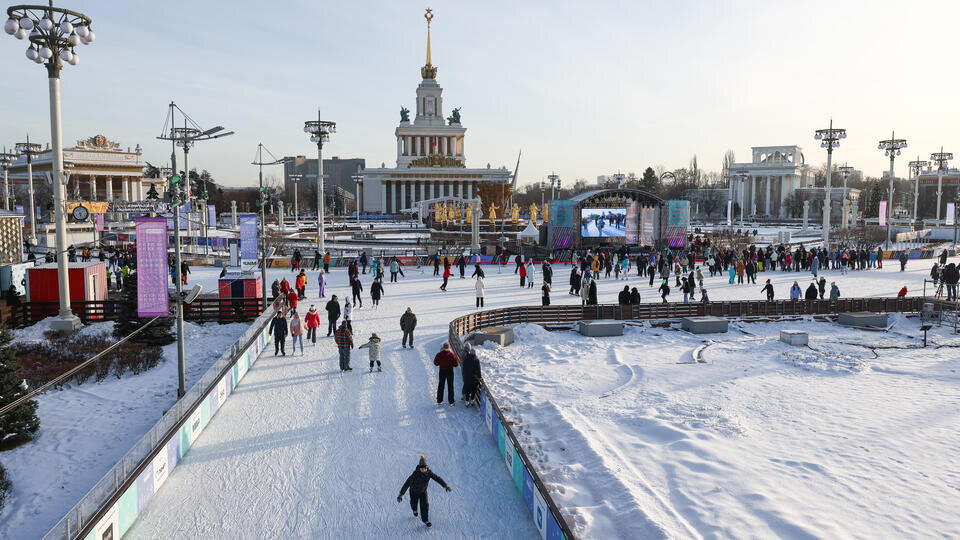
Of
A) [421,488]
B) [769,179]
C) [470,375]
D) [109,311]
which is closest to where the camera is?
[421,488]

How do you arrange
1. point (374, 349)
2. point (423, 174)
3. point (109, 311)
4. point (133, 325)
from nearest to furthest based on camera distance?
point (374, 349) < point (133, 325) < point (109, 311) < point (423, 174)

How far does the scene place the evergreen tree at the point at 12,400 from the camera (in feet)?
31.1

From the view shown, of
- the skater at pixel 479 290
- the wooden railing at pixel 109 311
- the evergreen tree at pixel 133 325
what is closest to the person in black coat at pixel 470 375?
the skater at pixel 479 290

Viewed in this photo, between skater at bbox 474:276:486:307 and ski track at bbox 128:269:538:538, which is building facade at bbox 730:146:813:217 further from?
ski track at bbox 128:269:538:538

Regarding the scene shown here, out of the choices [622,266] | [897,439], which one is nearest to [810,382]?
[897,439]

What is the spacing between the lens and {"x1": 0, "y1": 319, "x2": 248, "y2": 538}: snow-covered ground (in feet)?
25.9

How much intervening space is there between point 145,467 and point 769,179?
112437mm

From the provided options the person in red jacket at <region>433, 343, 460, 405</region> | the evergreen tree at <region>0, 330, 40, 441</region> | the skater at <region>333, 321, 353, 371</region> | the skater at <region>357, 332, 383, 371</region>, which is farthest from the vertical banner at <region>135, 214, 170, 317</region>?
the person in red jacket at <region>433, 343, 460, 405</region>

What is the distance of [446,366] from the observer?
10.5 metres

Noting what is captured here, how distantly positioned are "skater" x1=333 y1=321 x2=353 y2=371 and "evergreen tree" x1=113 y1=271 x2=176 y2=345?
21.6ft

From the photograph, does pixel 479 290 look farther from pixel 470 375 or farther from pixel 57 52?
pixel 57 52

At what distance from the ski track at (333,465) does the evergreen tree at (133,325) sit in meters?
4.81

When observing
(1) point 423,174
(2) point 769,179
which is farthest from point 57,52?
(2) point 769,179

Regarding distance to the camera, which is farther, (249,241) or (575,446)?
(249,241)
